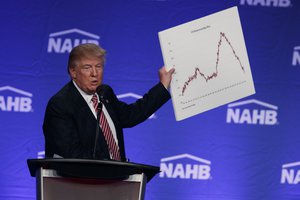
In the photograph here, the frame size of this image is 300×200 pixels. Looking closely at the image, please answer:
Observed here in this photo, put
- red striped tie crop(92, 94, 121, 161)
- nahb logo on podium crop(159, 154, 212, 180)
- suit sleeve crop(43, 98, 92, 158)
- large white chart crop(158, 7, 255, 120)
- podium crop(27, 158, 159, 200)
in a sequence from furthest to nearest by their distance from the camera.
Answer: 1. nahb logo on podium crop(159, 154, 212, 180)
2. large white chart crop(158, 7, 255, 120)
3. red striped tie crop(92, 94, 121, 161)
4. suit sleeve crop(43, 98, 92, 158)
5. podium crop(27, 158, 159, 200)

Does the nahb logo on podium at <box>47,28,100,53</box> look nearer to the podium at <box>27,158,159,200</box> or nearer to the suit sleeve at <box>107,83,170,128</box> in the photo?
the suit sleeve at <box>107,83,170,128</box>

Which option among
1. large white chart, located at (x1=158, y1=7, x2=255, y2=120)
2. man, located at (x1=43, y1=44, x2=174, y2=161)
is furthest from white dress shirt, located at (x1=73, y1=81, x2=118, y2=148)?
large white chart, located at (x1=158, y1=7, x2=255, y2=120)

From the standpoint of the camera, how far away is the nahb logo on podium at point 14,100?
425 cm

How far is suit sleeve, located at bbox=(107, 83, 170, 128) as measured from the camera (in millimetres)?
2713

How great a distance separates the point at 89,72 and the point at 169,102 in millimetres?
1887

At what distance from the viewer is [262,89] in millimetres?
4316

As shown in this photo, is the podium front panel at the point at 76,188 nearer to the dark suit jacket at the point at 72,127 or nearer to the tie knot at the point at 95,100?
the dark suit jacket at the point at 72,127

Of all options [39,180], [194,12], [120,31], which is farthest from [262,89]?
[39,180]

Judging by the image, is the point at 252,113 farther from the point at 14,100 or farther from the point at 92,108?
the point at 92,108

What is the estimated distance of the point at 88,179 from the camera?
197 centimetres

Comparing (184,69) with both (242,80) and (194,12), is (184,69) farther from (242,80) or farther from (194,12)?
(194,12)

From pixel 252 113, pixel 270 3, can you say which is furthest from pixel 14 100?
pixel 270 3

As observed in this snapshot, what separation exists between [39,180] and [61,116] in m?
0.49

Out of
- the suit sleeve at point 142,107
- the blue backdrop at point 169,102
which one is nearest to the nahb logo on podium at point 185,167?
the blue backdrop at point 169,102
